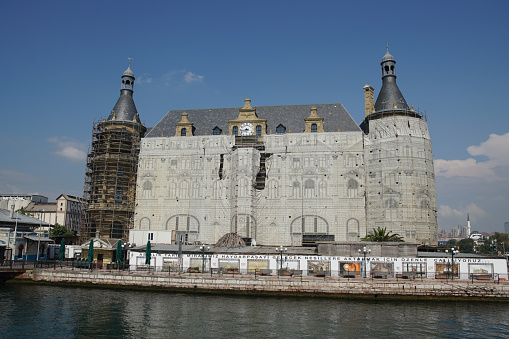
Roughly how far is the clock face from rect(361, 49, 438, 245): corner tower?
62.0ft

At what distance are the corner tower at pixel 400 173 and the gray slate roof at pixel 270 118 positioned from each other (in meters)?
5.56

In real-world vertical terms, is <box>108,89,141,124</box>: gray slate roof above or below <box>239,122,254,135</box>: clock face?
above

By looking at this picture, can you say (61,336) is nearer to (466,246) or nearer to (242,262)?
(242,262)

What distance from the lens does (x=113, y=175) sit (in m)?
66.6

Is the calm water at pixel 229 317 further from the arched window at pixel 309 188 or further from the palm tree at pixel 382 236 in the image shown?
the arched window at pixel 309 188

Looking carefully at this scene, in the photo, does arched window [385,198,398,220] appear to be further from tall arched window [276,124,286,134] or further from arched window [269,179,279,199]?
tall arched window [276,124,286,134]

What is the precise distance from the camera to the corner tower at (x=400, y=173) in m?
57.5

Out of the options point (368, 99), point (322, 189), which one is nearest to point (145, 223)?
point (322, 189)

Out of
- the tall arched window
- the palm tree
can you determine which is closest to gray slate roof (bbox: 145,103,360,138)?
the tall arched window

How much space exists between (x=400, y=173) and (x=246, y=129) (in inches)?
1005

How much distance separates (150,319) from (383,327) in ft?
53.8

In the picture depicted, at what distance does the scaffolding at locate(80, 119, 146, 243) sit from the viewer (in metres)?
65.7

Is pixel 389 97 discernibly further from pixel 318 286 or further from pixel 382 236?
pixel 318 286

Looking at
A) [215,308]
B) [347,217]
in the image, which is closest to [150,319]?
[215,308]
